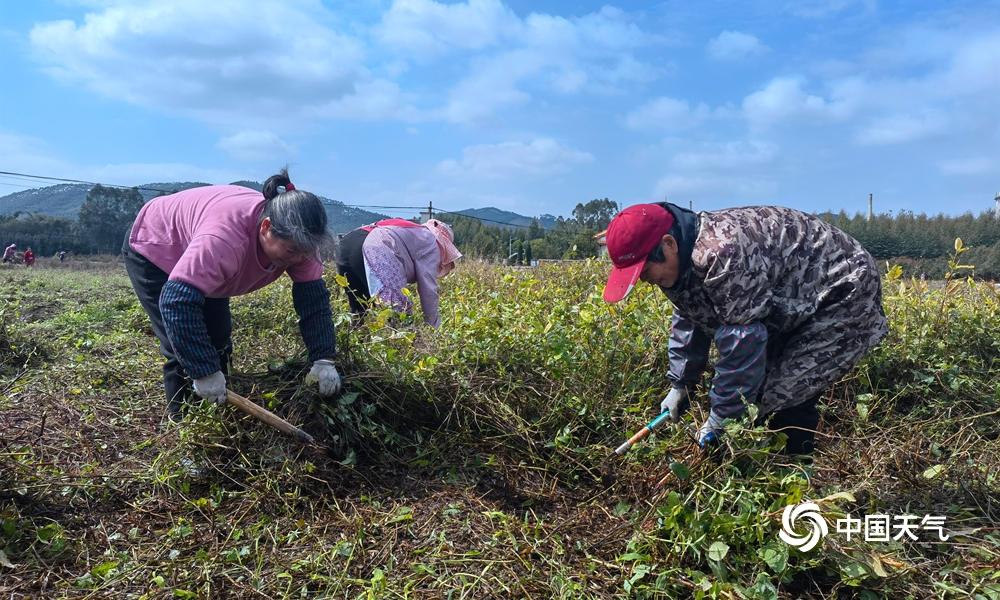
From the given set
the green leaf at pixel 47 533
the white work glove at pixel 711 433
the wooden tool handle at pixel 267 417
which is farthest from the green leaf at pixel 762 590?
the green leaf at pixel 47 533

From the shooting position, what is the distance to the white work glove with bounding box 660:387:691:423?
101 inches

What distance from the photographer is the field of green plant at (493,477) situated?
1.88 meters

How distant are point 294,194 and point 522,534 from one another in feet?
4.79

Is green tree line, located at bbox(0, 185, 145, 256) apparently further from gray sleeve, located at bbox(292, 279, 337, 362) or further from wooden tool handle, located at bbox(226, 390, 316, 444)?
wooden tool handle, located at bbox(226, 390, 316, 444)

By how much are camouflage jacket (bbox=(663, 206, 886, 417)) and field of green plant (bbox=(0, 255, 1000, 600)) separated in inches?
10.1

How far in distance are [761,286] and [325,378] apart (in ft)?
5.56

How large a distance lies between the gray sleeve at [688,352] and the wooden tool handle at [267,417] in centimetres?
151

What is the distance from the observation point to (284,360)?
288cm

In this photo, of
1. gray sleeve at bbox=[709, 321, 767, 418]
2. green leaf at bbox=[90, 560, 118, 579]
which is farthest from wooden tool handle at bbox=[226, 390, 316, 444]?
gray sleeve at bbox=[709, 321, 767, 418]

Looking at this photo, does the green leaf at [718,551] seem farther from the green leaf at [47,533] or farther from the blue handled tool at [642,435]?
the green leaf at [47,533]

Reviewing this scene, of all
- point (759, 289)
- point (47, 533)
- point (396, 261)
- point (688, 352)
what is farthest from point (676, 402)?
point (47, 533)

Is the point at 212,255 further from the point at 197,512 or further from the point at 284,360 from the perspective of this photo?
the point at 197,512

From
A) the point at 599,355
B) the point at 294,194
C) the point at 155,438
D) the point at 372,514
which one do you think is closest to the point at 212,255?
the point at 294,194

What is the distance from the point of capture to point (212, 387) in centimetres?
235
